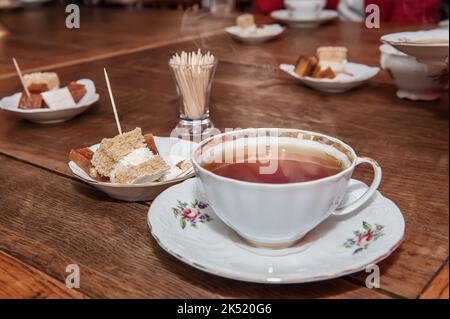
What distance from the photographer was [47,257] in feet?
1.73

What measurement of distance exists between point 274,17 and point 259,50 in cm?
44

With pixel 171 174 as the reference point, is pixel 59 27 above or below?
below

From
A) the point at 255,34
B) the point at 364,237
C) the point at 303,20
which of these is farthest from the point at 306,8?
the point at 364,237

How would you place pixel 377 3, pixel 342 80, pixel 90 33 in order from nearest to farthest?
pixel 342 80 < pixel 90 33 < pixel 377 3

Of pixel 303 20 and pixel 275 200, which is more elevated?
pixel 275 200

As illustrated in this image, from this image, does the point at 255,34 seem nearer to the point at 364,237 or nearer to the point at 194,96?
the point at 194,96

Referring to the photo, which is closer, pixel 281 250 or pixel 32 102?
pixel 281 250

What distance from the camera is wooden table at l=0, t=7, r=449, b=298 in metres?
0.48

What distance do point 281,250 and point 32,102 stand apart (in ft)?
2.07

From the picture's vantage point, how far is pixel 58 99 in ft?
3.17

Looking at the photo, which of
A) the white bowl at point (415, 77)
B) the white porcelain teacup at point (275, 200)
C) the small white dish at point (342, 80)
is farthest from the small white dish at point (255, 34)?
the white porcelain teacup at point (275, 200)

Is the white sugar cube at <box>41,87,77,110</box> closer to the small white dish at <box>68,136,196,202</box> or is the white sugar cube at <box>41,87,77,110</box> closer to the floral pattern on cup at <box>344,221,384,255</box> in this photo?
the small white dish at <box>68,136,196,202</box>

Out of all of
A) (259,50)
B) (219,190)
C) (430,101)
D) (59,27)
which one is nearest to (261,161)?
(219,190)
